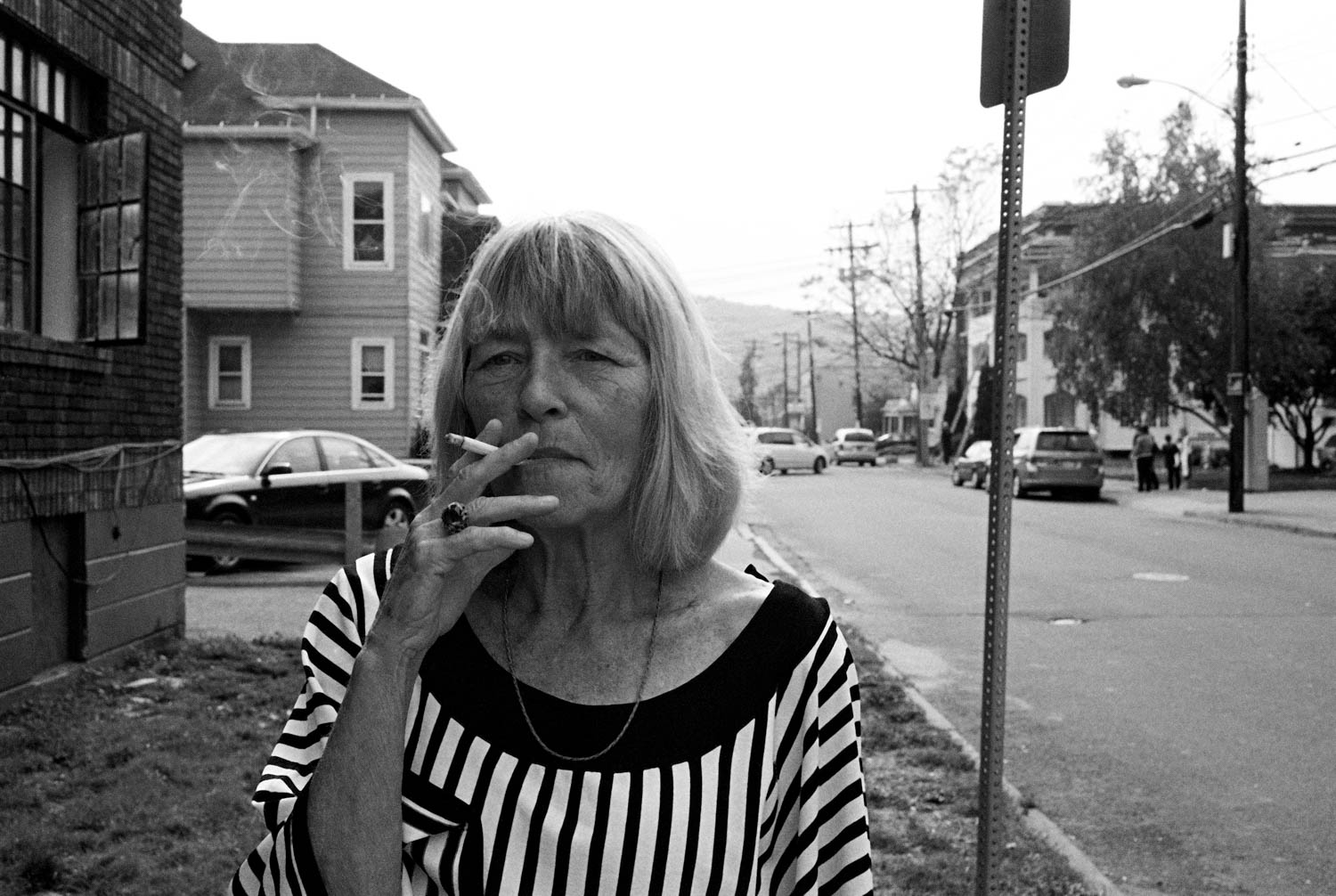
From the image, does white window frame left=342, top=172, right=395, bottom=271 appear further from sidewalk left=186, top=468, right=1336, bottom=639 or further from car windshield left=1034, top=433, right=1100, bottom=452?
car windshield left=1034, top=433, right=1100, bottom=452

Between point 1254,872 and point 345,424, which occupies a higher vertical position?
point 345,424

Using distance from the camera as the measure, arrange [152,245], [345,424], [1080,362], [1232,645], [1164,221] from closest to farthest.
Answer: [152,245] < [1232,645] < [345,424] < [1164,221] < [1080,362]

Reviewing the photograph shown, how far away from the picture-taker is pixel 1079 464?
93.6 ft

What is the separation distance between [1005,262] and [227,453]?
38.4 ft

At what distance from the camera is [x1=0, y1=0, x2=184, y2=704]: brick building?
646cm

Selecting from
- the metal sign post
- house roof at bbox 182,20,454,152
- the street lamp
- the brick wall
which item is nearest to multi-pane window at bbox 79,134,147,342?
the brick wall

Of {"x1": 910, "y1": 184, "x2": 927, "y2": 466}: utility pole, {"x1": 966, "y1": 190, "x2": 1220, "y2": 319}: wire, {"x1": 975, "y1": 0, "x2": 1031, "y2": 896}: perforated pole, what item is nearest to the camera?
{"x1": 975, "y1": 0, "x2": 1031, "y2": 896}: perforated pole

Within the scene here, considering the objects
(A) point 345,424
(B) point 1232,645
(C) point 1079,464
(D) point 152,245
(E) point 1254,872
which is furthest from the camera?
(C) point 1079,464

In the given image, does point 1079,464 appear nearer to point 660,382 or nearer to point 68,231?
Result: point 68,231

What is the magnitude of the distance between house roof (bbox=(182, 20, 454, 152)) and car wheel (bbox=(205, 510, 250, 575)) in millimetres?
4663

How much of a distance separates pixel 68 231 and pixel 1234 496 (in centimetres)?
→ 2075

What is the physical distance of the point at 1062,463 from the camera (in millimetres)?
28625

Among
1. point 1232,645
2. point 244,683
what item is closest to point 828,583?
point 1232,645

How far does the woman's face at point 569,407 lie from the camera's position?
181 centimetres
